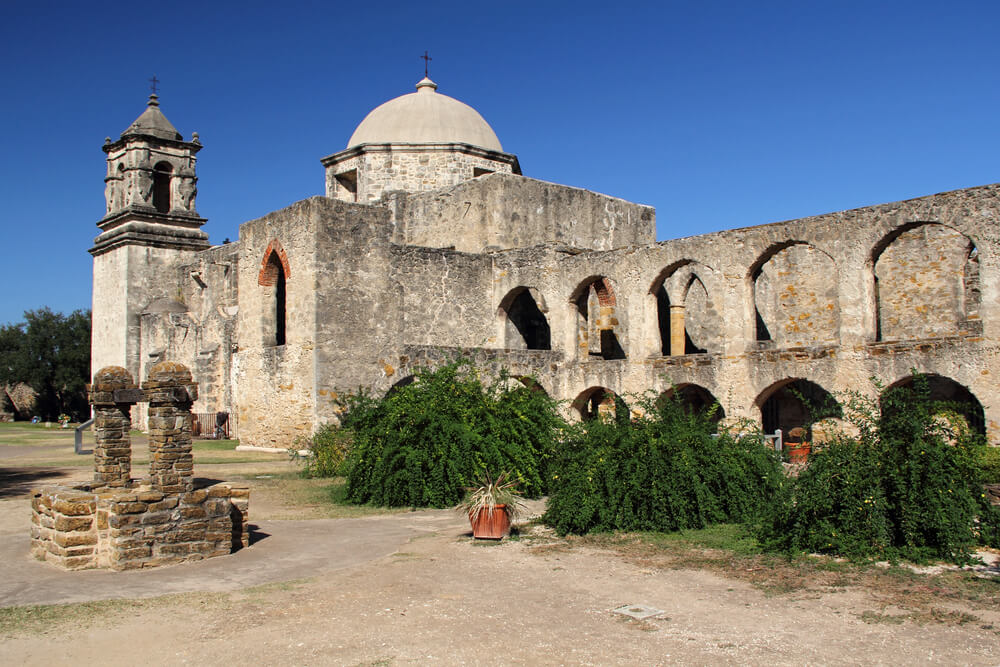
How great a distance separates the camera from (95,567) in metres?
7.23

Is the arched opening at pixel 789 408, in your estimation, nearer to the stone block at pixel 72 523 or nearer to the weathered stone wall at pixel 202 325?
the weathered stone wall at pixel 202 325

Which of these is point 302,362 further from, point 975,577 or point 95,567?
point 975,577

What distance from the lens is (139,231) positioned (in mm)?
28797

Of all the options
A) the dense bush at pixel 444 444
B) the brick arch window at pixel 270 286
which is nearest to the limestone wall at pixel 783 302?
the dense bush at pixel 444 444

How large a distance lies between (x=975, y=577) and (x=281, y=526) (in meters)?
6.38

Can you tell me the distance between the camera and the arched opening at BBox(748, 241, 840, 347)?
64.7ft

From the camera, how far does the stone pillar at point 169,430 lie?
7434 millimetres

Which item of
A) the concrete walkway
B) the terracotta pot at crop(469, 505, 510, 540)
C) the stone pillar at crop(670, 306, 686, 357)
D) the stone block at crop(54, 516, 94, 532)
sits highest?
the stone pillar at crop(670, 306, 686, 357)

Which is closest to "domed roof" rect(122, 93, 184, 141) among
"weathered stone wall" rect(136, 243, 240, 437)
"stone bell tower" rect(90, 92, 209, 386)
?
"stone bell tower" rect(90, 92, 209, 386)

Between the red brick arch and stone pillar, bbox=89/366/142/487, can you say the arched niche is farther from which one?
stone pillar, bbox=89/366/142/487

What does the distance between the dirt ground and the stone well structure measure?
0.42 m

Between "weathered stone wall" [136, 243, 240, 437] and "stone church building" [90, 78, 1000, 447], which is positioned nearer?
"stone church building" [90, 78, 1000, 447]

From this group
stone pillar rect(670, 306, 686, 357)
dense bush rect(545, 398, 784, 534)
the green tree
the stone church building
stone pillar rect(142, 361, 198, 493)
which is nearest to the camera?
stone pillar rect(142, 361, 198, 493)

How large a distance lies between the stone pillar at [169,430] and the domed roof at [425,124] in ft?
53.8
